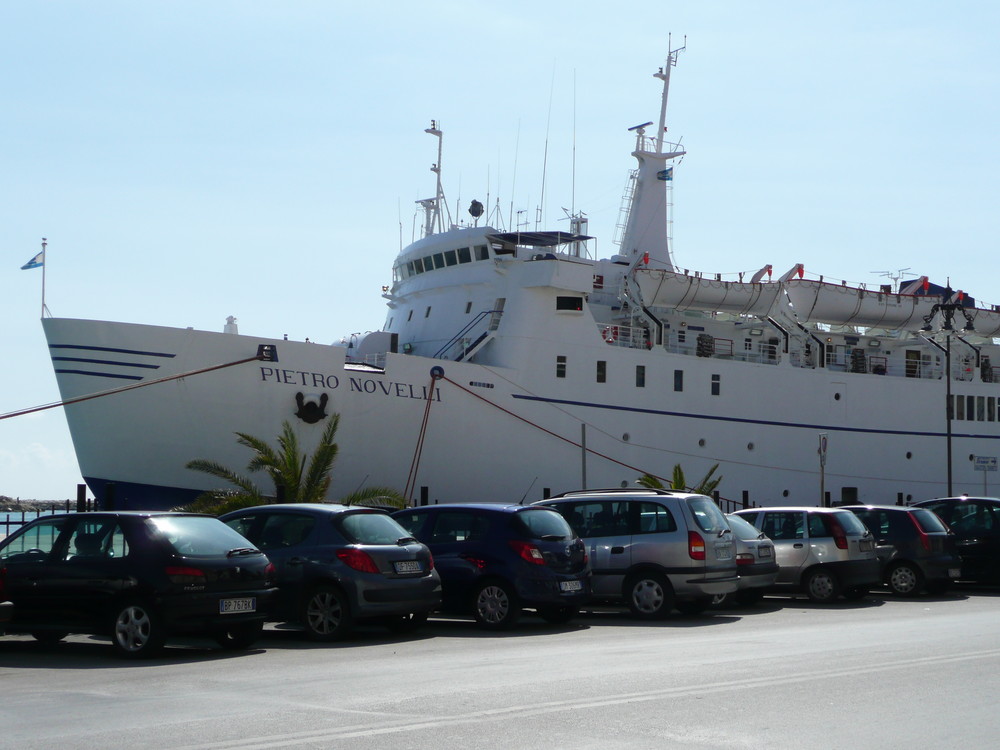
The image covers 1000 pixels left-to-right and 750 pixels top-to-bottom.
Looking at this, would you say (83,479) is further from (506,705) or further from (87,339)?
(506,705)

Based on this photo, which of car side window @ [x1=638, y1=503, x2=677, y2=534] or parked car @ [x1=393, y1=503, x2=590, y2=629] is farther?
car side window @ [x1=638, y1=503, x2=677, y2=534]

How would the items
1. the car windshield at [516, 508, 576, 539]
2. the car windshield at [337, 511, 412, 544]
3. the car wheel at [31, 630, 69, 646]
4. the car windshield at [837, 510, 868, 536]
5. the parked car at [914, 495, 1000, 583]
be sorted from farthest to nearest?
the parked car at [914, 495, 1000, 583] → the car windshield at [837, 510, 868, 536] → the car windshield at [516, 508, 576, 539] → the car windshield at [337, 511, 412, 544] → the car wheel at [31, 630, 69, 646]

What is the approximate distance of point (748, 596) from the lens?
A: 15828 millimetres

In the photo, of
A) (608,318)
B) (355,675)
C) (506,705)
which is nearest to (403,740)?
(506,705)

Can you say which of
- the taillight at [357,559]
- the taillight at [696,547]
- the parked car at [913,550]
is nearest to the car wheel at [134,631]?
the taillight at [357,559]

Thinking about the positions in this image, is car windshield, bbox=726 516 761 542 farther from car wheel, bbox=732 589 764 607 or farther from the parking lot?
the parking lot

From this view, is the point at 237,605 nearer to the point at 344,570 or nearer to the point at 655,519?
the point at 344,570

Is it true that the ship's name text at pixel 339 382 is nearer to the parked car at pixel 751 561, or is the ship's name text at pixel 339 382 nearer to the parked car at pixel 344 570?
the parked car at pixel 751 561

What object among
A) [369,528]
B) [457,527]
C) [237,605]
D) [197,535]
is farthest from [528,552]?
[197,535]

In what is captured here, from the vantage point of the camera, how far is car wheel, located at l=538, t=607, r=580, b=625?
12719mm

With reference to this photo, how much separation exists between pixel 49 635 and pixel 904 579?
482 inches

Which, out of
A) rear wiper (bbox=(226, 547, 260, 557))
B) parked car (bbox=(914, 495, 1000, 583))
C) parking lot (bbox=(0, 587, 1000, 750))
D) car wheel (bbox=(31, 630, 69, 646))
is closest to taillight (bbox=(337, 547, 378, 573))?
parking lot (bbox=(0, 587, 1000, 750))

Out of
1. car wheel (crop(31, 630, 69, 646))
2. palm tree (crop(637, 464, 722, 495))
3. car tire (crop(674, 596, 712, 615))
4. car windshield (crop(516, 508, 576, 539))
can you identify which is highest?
palm tree (crop(637, 464, 722, 495))

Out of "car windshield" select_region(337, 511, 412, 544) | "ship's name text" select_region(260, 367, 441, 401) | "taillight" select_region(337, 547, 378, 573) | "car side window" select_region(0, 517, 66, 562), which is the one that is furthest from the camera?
"ship's name text" select_region(260, 367, 441, 401)
